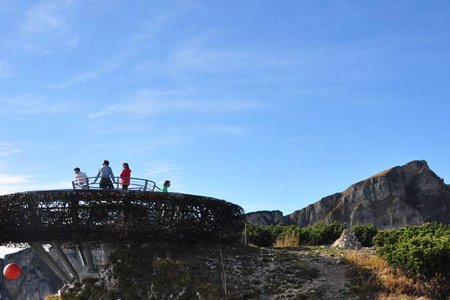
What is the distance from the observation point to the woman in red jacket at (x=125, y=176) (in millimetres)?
22484

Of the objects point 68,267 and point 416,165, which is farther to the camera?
point 416,165

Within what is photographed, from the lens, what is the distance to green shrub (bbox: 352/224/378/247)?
2773cm

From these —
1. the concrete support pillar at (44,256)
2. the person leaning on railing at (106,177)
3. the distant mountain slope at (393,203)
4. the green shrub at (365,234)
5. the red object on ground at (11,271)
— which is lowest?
the red object on ground at (11,271)

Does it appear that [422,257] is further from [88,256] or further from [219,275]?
A: [88,256]

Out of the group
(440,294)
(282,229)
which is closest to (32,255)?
(282,229)

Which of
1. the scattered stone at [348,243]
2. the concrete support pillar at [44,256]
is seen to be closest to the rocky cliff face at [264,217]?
the scattered stone at [348,243]

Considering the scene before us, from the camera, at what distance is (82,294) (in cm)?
2062

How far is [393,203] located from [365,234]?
336 feet

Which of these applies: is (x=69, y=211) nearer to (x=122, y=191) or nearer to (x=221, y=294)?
(x=122, y=191)

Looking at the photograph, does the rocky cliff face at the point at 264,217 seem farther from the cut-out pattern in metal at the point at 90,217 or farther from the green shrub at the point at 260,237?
the cut-out pattern in metal at the point at 90,217

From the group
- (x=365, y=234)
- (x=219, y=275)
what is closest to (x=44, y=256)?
(x=219, y=275)

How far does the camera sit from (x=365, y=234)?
92.1 ft

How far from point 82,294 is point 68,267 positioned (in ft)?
5.09

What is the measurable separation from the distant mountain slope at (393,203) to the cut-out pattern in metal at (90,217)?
342 ft
